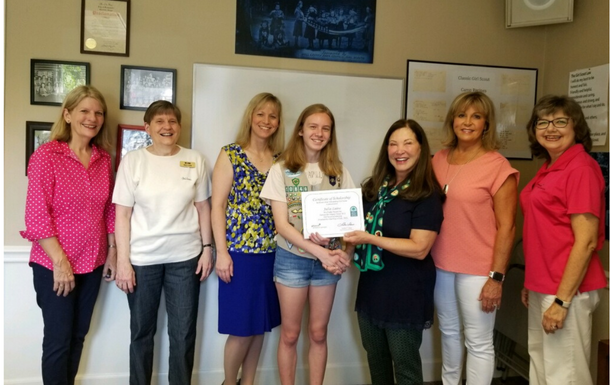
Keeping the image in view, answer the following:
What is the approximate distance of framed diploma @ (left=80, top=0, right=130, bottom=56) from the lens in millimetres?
2377

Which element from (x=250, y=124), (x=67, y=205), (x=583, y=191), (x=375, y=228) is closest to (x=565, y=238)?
(x=583, y=191)

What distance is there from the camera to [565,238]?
181cm

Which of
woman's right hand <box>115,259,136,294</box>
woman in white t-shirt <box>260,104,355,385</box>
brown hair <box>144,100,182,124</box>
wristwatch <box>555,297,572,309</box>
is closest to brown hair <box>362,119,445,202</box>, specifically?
woman in white t-shirt <box>260,104,355,385</box>

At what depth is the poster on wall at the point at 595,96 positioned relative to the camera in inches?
92.9

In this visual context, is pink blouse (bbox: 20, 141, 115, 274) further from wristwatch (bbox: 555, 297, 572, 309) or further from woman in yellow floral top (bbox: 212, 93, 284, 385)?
wristwatch (bbox: 555, 297, 572, 309)

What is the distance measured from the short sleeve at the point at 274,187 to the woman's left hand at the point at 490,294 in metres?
0.99

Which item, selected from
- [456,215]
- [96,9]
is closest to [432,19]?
[456,215]

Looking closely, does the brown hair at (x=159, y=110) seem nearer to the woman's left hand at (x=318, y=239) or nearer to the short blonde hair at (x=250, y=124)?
the short blonde hair at (x=250, y=124)

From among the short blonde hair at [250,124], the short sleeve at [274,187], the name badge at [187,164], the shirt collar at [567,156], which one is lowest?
the short sleeve at [274,187]

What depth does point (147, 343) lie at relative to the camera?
2.19m

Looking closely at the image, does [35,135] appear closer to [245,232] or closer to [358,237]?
[245,232]

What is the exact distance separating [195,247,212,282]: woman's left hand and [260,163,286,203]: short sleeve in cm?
45

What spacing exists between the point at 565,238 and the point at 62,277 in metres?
2.20

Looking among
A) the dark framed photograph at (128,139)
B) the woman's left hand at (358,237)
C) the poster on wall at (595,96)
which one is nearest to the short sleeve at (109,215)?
the dark framed photograph at (128,139)
